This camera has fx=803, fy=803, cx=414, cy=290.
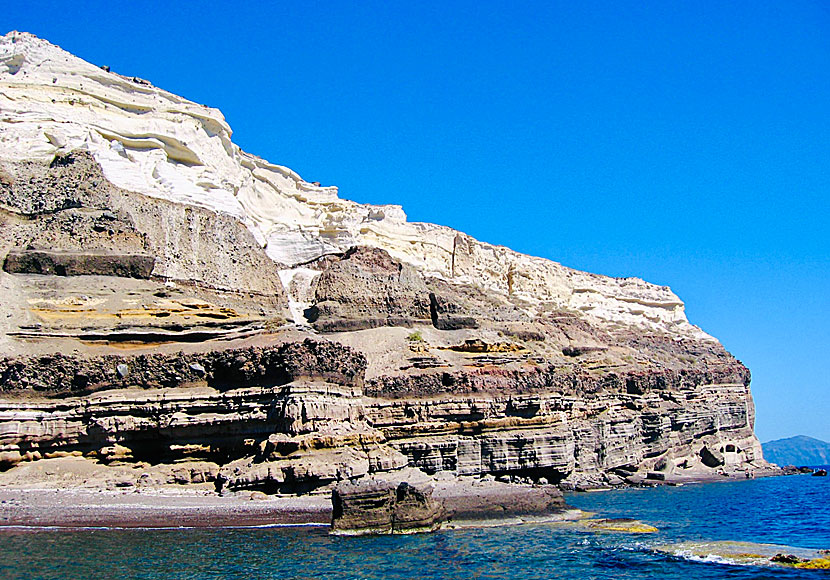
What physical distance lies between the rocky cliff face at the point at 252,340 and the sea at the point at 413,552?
595 centimetres

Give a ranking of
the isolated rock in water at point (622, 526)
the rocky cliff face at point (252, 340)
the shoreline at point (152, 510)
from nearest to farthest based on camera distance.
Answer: the shoreline at point (152, 510), the isolated rock in water at point (622, 526), the rocky cliff face at point (252, 340)

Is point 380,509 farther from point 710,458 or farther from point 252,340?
point 710,458

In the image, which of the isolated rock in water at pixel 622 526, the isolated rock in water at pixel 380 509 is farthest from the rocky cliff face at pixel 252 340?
the isolated rock in water at pixel 622 526

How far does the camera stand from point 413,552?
25812 millimetres

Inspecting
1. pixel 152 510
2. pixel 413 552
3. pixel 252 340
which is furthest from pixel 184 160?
pixel 413 552

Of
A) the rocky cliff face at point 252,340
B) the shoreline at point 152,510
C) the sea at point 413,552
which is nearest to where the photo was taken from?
the sea at point 413,552

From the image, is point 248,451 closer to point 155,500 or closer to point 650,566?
point 155,500

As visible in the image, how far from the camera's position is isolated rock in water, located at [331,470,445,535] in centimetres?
2884

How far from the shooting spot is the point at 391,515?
29.4 meters

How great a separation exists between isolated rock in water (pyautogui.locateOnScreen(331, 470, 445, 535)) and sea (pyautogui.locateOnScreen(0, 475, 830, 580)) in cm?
54

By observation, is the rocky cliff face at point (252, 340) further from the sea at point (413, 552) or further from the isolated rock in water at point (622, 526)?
the isolated rock in water at point (622, 526)

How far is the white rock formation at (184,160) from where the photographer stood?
51.4 meters

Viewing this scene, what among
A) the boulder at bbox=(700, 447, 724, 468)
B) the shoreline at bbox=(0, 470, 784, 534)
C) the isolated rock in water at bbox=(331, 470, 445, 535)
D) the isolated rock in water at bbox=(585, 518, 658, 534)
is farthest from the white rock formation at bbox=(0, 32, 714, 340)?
the isolated rock in water at bbox=(585, 518, 658, 534)

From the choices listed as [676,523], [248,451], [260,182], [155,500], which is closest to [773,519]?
[676,523]
